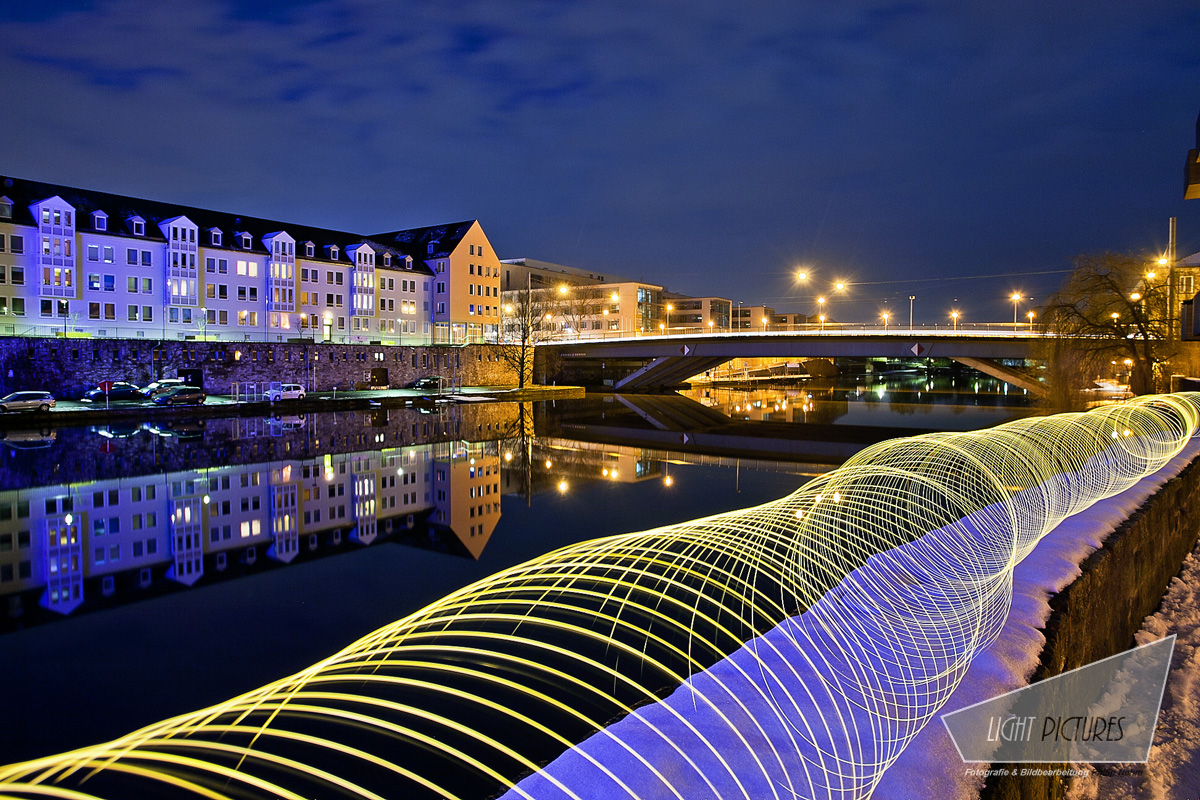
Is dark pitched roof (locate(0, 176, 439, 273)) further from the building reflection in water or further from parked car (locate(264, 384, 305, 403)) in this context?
the building reflection in water

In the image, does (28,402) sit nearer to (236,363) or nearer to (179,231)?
(236,363)

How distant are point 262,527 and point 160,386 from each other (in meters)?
35.6

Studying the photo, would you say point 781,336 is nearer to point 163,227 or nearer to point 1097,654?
point 1097,654

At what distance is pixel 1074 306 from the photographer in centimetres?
3559

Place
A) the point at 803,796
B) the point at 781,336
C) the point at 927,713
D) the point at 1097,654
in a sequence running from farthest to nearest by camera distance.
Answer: the point at 781,336, the point at 1097,654, the point at 927,713, the point at 803,796

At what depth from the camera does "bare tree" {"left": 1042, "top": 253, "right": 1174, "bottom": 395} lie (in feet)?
112

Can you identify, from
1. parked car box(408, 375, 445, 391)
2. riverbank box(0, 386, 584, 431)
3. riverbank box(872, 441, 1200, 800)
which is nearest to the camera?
riverbank box(872, 441, 1200, 800)

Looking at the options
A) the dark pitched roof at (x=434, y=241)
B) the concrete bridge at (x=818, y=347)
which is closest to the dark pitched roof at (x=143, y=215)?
the dark pitched roof at (x=434, y=241)

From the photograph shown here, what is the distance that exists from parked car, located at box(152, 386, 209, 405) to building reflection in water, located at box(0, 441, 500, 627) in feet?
66.0

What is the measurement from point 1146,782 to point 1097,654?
1.77 meters

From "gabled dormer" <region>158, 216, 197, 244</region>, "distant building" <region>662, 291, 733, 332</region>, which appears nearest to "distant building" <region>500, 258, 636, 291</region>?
"distant building" <region>662, 291, 733, 332</region>

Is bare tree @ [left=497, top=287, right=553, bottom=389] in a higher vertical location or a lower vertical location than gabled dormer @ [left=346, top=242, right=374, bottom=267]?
lower

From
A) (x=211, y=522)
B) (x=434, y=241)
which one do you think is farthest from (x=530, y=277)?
(x=211, y=522)

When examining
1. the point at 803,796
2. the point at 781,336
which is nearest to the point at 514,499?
the point at 803,796
